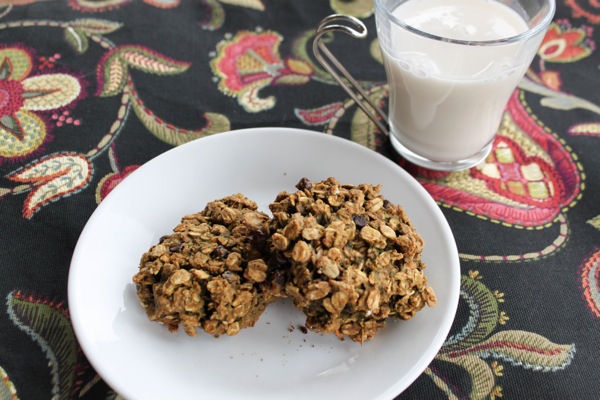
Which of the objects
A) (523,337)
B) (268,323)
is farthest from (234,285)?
(523,337)

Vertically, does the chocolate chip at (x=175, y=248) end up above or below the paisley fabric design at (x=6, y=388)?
above

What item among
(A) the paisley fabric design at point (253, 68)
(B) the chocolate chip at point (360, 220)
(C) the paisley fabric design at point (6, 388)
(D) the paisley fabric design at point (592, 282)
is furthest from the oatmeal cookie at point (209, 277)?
(D) the paisley fabric design at point (592, 282)

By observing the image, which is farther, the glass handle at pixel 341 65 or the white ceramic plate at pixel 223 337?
the glass handle at pixel 341 65

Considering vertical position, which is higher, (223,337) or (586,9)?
(586,9)

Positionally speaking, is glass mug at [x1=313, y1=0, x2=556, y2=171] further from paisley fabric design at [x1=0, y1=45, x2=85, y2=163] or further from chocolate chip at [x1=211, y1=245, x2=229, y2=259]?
paisley fabric design at [x1=0, y1=45, x2=85, y2=163]

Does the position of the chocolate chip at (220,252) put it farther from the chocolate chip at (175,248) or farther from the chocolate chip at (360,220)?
the chocolate chip at (360,220)

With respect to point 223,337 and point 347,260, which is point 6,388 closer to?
point 223,337

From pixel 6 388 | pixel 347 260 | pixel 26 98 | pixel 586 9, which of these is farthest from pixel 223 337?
pixel 586 9
